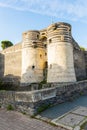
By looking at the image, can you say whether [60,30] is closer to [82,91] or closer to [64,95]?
[82,91]

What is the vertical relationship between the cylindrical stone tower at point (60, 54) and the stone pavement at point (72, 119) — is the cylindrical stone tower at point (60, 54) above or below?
above

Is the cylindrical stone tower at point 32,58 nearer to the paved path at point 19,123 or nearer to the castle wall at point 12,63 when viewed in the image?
the castle wall at point 12,63

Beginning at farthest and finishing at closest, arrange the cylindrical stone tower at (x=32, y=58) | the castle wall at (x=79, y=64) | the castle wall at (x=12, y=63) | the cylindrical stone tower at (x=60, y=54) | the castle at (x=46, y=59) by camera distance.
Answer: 1. the castle wall at (x=12, y=63)
2. the castle wall at (x=79, y=64)
3. the cylindrical stone tower at (x=32, y=58)
4. the castle at (x=46, y=59)
5. the cylindrical stone tower at (x=60, y=54)

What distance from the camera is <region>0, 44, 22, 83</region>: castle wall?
23.6 m

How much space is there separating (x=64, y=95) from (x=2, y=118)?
11.7 feet

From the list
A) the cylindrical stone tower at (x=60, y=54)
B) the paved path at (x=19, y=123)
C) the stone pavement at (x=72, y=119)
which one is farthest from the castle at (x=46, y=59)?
the paved path at (x=19, y=123)

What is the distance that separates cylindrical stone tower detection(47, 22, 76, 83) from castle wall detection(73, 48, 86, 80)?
16.7 feet

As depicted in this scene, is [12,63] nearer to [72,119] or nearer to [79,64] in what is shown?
[79,64]

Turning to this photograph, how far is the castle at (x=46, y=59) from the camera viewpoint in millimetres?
16266

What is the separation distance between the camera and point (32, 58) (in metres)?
19.5

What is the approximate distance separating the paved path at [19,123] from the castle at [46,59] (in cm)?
982

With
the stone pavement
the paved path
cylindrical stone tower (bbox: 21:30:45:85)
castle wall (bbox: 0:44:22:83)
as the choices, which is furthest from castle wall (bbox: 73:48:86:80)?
the paved path

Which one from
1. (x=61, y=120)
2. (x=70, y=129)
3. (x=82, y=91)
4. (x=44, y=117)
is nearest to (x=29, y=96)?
(x=44, y=117)

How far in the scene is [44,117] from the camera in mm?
6137
